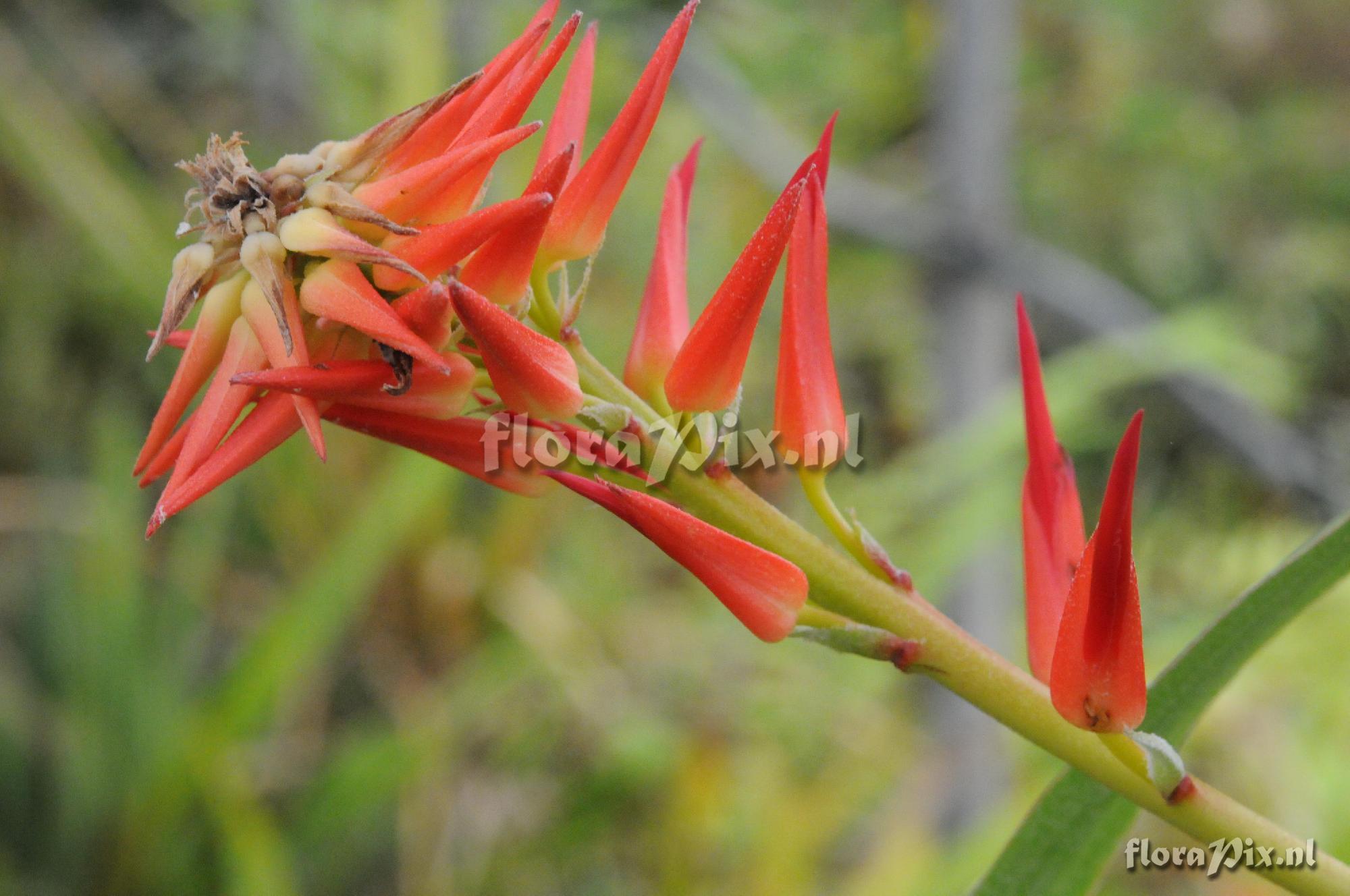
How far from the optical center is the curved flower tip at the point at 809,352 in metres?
0.24

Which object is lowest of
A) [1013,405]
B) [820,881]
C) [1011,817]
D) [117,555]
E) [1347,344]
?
[820,881]

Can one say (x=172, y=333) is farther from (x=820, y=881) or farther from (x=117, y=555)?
(x=820, y=881)

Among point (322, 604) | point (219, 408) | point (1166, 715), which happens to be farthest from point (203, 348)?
point (322, 604)

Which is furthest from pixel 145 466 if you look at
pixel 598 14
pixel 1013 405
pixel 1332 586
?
pixel 1013 405

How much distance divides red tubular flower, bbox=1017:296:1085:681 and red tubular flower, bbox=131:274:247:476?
18 centimetres

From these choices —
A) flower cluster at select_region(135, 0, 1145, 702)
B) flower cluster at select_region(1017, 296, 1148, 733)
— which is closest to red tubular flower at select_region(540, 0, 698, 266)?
flower cluster at select_region(135, 0, 1145, 702)

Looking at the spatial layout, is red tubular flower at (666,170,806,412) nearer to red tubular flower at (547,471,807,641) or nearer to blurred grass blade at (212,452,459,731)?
red tubular flower at (547,471,807,641)

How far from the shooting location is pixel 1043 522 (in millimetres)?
259

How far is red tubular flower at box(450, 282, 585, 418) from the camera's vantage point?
21 centimetres

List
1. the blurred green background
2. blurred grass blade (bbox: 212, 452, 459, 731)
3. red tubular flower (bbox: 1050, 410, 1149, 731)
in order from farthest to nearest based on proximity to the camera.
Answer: the blurred green background
blurred grass blade (bbox: 212, 452, 459, 731)
red tubular flower (bbox: 1050, 410, 1149, 731)

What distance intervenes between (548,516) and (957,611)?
544mm

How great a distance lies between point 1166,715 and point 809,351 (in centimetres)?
13

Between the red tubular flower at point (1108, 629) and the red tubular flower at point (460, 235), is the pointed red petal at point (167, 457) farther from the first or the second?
the red tubular flower at point (1108, 629)

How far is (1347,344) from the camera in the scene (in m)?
2.27
